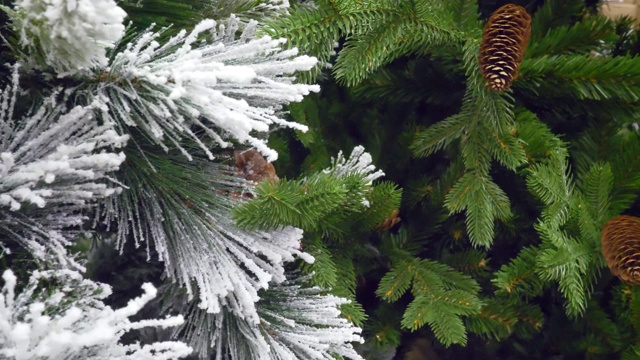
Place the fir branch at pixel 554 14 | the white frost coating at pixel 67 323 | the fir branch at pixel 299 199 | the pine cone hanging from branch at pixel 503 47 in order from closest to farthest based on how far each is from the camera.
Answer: the white frost coating at pixel 67 323 < the fir branch at pixel 299 199 < the pine cone hanging from branch at pixel 503 47 < the fir branch at pixel 554 14

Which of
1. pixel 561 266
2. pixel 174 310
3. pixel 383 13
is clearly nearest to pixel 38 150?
pixel 174 310

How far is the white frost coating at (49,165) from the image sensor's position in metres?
0.36

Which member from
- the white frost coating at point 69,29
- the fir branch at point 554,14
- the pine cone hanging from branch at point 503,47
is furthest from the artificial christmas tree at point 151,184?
the fir branch at point 554,14

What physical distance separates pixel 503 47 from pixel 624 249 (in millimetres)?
220

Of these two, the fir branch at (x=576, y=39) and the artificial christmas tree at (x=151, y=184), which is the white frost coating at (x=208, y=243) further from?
the fir branch at (x=576, y=39)

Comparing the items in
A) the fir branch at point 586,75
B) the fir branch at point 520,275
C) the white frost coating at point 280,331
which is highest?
the fir branch at point 586,75

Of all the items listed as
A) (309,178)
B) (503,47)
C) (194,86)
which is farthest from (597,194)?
(194,86)

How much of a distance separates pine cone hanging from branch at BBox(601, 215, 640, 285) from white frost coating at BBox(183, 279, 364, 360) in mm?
255

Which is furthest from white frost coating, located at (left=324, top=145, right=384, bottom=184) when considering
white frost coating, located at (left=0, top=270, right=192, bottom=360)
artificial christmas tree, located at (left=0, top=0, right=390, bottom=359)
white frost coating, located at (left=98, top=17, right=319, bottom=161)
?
white frost coating, located at (left=0, top=270, right=192, bottom=360)

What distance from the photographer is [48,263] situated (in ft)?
1.31

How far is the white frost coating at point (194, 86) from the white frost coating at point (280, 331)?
0.56 ft

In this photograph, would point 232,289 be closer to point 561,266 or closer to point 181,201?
point 181,201

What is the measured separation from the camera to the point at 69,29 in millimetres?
326

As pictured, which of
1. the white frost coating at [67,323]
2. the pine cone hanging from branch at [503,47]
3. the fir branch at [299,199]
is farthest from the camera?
the pine cone hanging from branch at [503,47]
